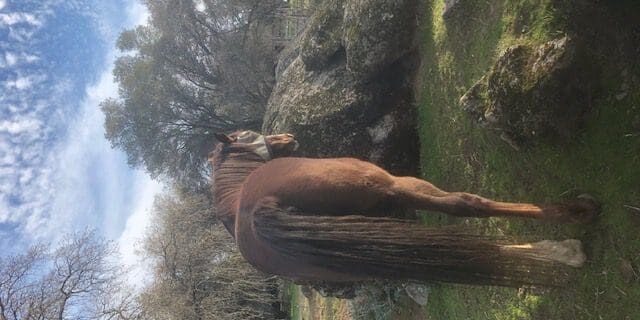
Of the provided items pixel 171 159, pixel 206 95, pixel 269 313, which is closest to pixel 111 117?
pixel 171 159

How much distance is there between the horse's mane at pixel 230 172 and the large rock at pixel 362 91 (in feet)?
5.26

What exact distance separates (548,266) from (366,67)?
3.20 m

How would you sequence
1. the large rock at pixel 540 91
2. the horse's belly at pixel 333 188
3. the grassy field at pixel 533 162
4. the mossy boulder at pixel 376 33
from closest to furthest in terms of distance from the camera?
the grassy field at pixel 533 162 < the large rock at pixel 540 91 < the horse's belly at pixel 333 188 < the mossy boulder at pixel 376 33

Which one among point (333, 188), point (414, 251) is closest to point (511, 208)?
point (414, 251)

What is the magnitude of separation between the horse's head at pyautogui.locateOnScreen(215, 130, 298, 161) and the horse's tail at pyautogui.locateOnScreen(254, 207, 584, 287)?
1.29 m

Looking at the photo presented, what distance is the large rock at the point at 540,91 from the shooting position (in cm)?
300

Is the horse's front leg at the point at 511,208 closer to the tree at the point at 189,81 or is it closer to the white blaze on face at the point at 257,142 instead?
the white blaze on face at the point at 257,142

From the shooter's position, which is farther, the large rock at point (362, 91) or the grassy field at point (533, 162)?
the large rock at point (362, 91)

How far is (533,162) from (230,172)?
8.89 ft

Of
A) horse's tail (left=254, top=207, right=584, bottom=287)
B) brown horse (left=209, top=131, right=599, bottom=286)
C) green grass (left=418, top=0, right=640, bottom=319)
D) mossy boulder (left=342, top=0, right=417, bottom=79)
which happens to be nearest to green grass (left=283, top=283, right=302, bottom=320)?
green grass (left=418, top=0, right=640, bottom=319)

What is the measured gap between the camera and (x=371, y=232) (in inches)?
113

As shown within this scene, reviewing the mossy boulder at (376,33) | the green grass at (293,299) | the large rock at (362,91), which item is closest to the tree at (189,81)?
the green grass at (293,299)

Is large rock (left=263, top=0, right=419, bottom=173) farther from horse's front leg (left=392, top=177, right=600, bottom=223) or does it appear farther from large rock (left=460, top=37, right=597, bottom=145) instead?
horse's front leg (left=392, top=177, right=600, bottom=223)

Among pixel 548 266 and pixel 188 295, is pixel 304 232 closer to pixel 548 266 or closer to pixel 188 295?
pixel 548 266
